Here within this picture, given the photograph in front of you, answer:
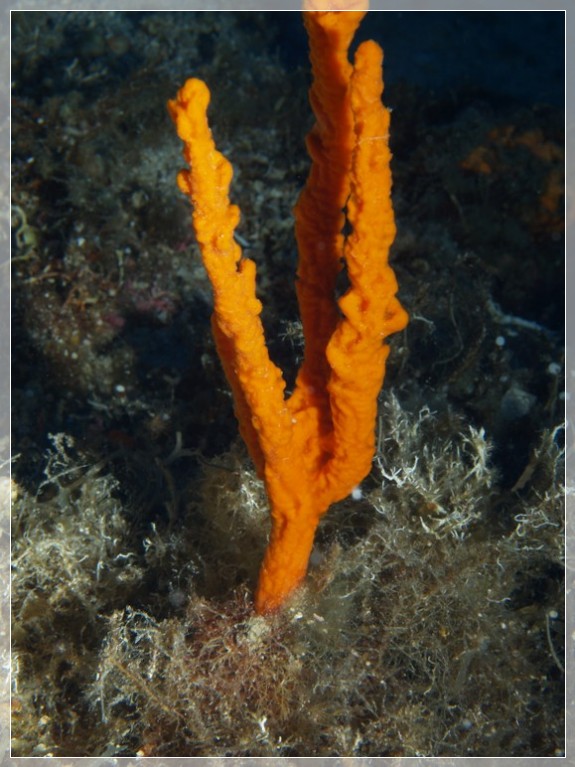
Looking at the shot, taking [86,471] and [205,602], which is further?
[86,471]

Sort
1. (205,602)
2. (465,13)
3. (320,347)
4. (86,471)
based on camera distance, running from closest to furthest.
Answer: (320,347) < (205,602) < (86,471) < (465,13)

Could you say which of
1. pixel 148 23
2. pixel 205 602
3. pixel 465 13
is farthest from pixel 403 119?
pixel 205 602

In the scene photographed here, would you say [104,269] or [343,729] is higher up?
[104,269]

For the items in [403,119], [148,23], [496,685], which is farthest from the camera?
[148,23]

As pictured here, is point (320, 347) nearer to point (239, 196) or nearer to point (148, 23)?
point (239, 196)

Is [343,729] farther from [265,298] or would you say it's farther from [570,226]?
[570,226]

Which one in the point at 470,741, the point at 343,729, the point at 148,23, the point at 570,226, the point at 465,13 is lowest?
the point at 470,741
